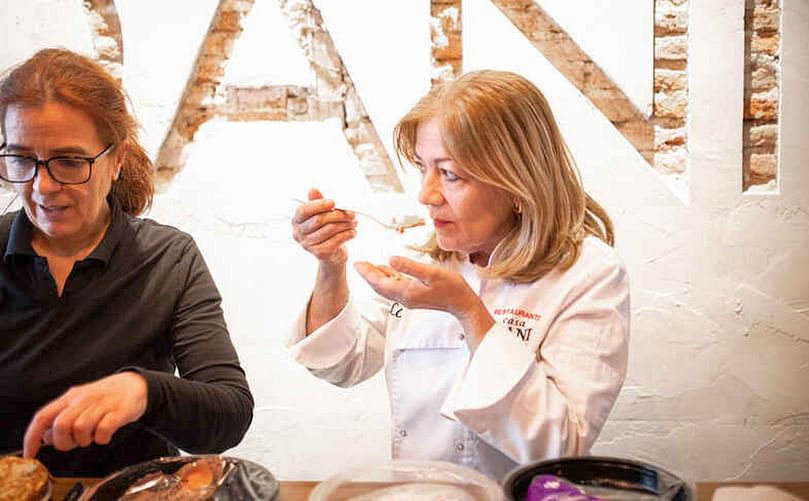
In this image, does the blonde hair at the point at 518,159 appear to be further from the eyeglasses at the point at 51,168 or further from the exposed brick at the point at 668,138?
the exposed brick at the point at 668,138

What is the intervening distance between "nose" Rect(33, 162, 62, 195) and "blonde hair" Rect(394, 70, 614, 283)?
0.73 metres

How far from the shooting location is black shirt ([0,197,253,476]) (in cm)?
171

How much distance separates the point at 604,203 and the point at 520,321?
1.18 metres

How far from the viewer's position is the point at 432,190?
1.63 m

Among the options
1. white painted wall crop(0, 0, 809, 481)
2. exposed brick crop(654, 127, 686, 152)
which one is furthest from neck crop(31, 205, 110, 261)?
exposed brick crop(654, 127, 686, 152)

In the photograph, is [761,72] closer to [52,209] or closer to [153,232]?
[153,232]

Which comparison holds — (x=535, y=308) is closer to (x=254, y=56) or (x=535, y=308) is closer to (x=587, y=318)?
(x=587, y=318)

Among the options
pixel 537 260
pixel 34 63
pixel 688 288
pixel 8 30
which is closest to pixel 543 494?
pixel 537 260

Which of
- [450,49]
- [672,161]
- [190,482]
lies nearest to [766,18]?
[672,161]

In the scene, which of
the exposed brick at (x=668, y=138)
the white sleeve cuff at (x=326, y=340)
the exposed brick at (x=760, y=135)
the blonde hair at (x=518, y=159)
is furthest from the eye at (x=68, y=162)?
the exposed brick at (x=760, y=135)

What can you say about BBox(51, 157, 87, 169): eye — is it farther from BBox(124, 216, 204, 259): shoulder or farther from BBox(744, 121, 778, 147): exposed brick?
BBox(744, 121, 778, 147): exposed brick

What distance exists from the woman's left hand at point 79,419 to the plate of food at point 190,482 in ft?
0.24

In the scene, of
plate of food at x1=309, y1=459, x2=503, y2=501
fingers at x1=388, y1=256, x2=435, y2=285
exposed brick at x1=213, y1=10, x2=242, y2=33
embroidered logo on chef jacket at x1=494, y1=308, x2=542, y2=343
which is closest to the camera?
plate of food at x1=309, y1=459, x2=503, y2=501

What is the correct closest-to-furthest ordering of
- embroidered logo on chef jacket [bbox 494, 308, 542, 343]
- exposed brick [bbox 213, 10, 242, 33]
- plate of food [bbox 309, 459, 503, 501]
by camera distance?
plate of food [bbox 309, 459, 503, 501]
embroidered logo on chef jacket [bbox 494, 308, 542, 343]
exposed brick [bbox 213, 10, 242, 33]
